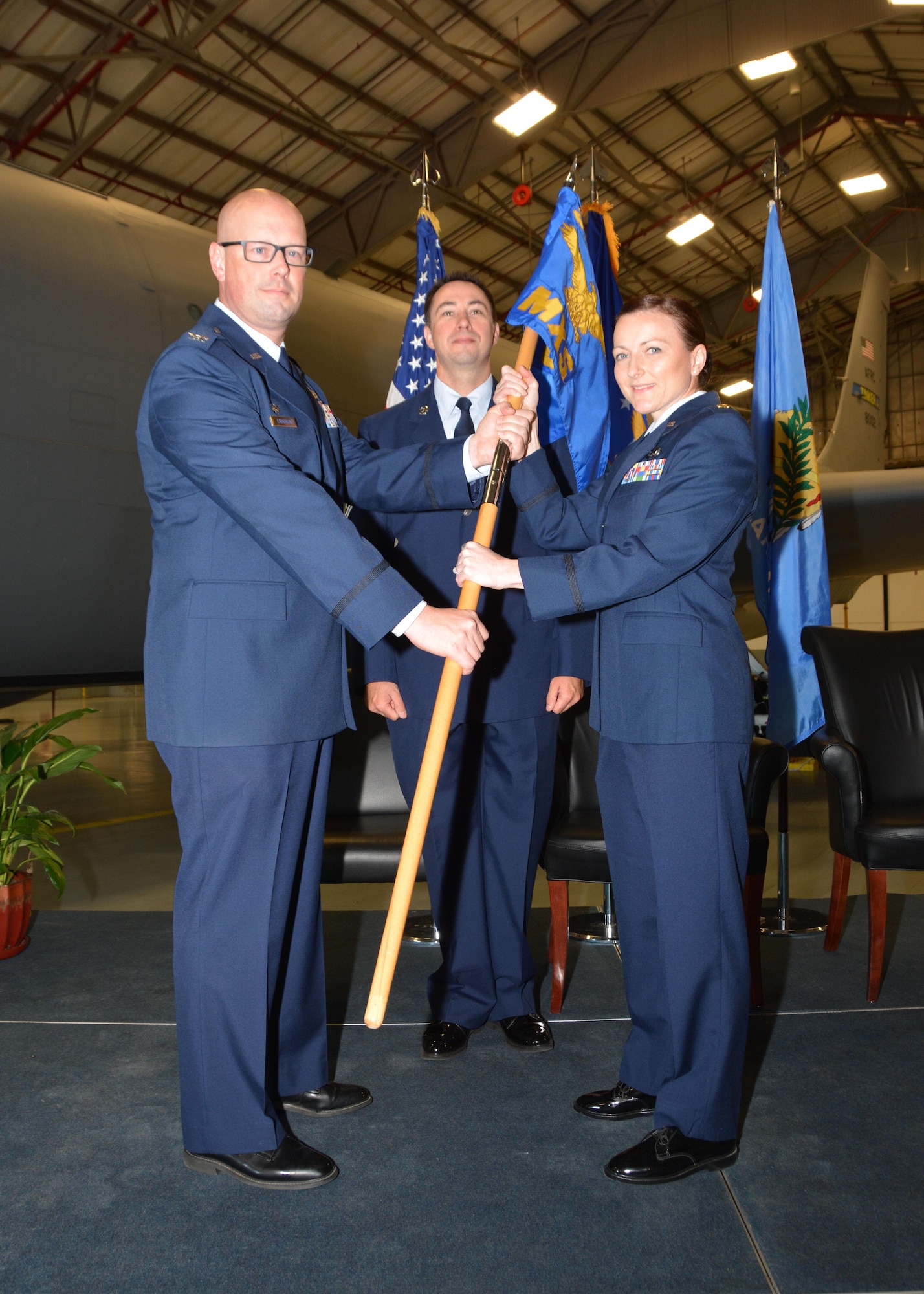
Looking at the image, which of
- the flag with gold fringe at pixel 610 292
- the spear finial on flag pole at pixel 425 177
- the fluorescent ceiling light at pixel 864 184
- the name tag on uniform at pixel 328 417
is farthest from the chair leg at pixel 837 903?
the fluorescent ceiling light at pixel 864 184

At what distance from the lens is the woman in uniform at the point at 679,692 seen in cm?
159

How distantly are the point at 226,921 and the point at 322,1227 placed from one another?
481 millimetres

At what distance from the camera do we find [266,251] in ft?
5.37

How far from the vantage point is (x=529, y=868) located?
2230mm

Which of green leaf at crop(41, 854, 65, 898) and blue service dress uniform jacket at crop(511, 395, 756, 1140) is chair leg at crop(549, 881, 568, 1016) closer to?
blue service dress uniform jacket at crop(511, 395, 756, 1140)

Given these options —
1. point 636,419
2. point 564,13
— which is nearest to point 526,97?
point 564,13

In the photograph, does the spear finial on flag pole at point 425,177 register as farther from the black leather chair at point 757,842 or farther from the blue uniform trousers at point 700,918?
the blue uniform trousers at point 700,918

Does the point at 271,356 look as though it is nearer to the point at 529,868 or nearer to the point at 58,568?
the point at 529,868

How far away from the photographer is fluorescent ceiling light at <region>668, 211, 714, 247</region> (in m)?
11.5

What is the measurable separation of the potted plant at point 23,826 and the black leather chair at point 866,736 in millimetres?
2124

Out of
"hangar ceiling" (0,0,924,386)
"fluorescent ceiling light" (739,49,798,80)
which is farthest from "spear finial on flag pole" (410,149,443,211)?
"fluorescent ceiling light" (739,49,798,80)

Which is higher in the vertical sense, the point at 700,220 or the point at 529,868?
the point at 700,220

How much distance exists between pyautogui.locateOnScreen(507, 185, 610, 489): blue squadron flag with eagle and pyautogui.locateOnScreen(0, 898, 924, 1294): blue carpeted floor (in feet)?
5.09

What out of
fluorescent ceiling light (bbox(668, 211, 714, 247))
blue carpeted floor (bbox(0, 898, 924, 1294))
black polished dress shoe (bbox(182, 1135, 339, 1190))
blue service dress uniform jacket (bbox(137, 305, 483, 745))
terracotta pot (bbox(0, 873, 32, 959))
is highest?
fluorescent ceiling light (bbox(668, 211, 714, 247))
